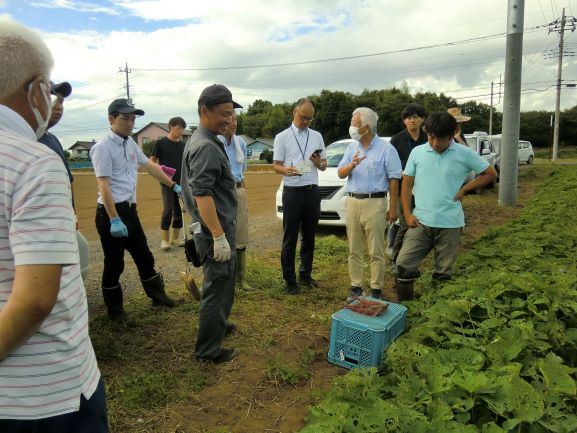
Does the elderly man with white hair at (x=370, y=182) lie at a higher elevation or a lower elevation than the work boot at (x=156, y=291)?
higher

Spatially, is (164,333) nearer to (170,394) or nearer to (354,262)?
(170,394)

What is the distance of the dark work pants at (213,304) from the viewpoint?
3.16 meters

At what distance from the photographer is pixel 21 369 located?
3.81 feet

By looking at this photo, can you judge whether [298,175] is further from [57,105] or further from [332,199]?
[332,199]

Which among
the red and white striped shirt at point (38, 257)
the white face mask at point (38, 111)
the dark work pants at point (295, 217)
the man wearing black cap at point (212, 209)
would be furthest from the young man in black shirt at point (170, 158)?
the red and white striped shirt at point (38, 257)

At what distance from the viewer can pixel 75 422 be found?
129cm

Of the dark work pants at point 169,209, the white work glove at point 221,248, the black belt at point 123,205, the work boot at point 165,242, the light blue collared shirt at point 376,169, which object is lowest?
the work boot at point 165,242

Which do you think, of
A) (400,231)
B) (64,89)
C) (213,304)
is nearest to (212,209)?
(213,304)

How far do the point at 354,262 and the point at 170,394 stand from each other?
233cm

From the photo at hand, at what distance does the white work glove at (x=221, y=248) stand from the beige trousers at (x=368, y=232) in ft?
5.91

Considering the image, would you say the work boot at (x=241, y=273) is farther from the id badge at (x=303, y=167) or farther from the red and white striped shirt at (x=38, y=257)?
the red and white striped shirt at (x=38, y=257)

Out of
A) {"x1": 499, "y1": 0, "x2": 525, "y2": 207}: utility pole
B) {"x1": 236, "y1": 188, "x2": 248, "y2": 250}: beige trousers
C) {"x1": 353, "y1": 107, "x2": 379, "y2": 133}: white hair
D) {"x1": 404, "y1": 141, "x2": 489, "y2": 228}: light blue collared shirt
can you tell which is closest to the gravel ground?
{"x1": 236, "y1": 188, "x2": 248, "y2": 250}: beige trousers

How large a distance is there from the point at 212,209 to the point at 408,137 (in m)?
3.37

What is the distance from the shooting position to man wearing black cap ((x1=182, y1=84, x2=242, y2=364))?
9.80ft
